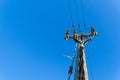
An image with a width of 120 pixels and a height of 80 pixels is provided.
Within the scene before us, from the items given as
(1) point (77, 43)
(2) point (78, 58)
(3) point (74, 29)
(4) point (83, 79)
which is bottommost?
(4) point (83, 79)

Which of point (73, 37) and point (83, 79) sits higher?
point (73, 37)

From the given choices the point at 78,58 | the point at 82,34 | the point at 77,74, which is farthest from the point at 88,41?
the point at 77,74

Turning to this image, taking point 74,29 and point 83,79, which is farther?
point 74,29

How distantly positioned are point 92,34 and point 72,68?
6675 mm

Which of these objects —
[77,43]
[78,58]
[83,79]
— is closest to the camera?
[83,79]

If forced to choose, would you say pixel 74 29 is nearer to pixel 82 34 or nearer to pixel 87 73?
pixel 82 34

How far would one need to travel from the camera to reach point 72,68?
42.4 m

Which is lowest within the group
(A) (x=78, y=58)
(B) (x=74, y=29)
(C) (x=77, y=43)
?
(A) (x=78, y=58)

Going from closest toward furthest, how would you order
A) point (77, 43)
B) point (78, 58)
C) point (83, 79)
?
point (83, 79) < point (78, 58) < point (77, 43)

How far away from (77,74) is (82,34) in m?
8.58

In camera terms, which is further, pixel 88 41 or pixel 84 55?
pixel 88 41

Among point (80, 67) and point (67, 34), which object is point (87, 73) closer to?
point (80, 67)

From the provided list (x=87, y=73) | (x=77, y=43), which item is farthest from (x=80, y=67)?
(x=77, y=43)

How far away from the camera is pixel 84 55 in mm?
40656
